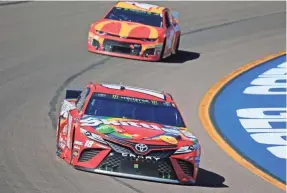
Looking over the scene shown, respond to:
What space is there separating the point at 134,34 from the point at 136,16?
124 centimetres

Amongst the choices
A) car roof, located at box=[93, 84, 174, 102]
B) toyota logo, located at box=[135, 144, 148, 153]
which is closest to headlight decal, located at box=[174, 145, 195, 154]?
toyota logo, located at box=[135, 144, 148, 153]

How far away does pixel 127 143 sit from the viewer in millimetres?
12008

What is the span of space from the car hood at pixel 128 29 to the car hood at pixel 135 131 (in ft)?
33.8

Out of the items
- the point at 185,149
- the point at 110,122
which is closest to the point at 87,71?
the point at 110,122

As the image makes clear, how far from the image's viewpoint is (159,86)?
20719 millimetres

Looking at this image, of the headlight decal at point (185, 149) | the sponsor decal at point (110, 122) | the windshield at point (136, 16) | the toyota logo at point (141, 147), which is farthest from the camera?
the windshield at point (136, 16)

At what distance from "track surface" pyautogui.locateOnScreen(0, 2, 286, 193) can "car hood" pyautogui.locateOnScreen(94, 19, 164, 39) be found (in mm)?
722

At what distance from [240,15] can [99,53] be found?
35.0 feet

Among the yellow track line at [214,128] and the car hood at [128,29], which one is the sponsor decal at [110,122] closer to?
the yellow track line at [214,128]

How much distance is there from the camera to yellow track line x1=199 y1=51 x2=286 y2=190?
1454 cm

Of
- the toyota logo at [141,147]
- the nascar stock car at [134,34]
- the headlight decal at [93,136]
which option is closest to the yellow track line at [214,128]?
the nascar stock car at [134,34]

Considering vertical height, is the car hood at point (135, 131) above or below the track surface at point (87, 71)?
above

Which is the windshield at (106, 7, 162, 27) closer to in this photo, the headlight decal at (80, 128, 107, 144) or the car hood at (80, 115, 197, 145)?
the car hood at (80, 115, 197, 145)

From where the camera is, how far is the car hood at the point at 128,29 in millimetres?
23156
